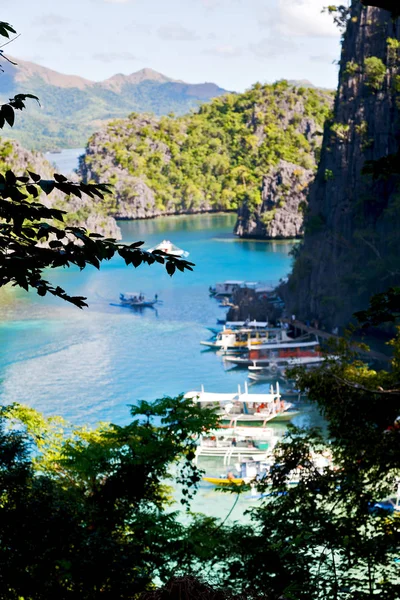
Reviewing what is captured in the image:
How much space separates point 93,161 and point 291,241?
26.1 meters

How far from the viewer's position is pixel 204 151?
75.0 metres

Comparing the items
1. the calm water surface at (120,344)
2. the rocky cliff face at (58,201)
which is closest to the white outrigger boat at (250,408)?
the calm water surface at (120,344)

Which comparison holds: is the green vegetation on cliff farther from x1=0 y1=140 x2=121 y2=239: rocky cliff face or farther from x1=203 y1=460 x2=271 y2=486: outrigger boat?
x1=203 y1=460 x2=271 y2=486: outrigger boat

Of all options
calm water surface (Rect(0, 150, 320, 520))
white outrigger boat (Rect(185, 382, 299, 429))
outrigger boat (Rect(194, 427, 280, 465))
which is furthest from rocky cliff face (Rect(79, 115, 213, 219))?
outrigger boat (Rect(194, 427, 280, 465))

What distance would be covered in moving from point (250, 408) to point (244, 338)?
27.6 feet

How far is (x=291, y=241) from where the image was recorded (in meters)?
52.5

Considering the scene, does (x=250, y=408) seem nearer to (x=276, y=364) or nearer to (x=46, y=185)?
(x=276, y=364)

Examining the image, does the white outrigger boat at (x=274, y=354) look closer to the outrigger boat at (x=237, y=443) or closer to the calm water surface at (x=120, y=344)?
the calm water surface at (x=120, y=344)

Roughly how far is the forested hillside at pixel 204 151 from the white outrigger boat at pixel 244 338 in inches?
1569

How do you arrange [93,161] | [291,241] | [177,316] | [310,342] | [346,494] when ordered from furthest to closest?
[93,161], [291,241], [177,316], [310,342], [346,494]

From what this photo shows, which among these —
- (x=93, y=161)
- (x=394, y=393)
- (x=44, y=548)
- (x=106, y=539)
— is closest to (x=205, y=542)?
(x=106, y=539)

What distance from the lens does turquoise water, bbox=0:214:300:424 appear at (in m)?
22.7

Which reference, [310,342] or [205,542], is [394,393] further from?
[310,342]

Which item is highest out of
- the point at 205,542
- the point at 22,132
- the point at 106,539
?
the point at 22,132
